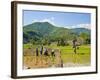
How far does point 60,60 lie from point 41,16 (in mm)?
440

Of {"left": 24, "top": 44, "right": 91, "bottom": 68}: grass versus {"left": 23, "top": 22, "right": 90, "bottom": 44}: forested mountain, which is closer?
{"left": 23, "top": 22, "right": 90, "bottom": 44}: forested mountain

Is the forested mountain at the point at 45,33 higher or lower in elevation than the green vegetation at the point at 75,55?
higher

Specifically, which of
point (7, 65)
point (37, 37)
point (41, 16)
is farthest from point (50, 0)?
point (7, 65)

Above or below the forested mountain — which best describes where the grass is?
below

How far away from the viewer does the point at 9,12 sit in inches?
82.0

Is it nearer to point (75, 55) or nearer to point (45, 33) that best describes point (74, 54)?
point (75, 55)

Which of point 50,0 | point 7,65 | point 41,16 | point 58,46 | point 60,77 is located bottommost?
point 60,77

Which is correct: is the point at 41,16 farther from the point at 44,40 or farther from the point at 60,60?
the point at 60,60

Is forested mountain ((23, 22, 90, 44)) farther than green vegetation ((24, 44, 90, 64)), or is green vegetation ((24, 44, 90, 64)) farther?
green vegetation ((24, 44, 90, 64))

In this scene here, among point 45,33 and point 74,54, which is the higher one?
point 45,33

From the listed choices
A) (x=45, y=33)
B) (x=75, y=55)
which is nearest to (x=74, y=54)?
(x=75, y=55)

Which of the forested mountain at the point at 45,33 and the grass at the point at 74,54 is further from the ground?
the forested mountain at the point at 45,33

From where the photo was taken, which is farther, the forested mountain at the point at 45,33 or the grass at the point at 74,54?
the grass at the point at 74,54

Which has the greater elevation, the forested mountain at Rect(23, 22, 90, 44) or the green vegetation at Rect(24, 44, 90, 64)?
the forested mountain at Rect(23, 22, 90, 44)
